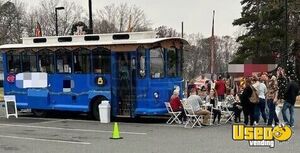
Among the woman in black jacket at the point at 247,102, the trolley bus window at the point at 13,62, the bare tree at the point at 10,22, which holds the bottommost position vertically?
the woman in black jacket at the point at 247,102

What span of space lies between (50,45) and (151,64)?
451cm

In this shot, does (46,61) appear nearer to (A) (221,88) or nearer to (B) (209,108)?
(B) (209,108)

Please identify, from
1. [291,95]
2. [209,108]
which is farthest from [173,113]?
[291,95]

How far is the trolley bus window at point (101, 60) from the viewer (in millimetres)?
19422

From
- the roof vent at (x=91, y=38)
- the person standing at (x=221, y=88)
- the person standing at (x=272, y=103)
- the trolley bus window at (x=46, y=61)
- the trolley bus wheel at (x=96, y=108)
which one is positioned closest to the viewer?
the person standing at (x=272, y=103)

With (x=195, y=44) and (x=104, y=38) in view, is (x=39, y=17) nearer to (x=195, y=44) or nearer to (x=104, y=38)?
(x=195, y=44)

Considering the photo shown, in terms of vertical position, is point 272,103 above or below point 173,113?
above

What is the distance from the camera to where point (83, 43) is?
65.8 ft

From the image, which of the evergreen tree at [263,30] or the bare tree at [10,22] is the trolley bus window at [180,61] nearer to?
the evergreen tree at [263,30]

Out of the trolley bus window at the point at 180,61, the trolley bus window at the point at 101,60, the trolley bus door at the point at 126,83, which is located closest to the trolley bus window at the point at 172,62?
the trolley bus window at the point at 180,61

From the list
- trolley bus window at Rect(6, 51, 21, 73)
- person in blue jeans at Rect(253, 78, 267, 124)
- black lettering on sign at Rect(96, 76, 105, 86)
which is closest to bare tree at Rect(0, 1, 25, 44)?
trolley bus window at Rect(6, 51, 21, 73)

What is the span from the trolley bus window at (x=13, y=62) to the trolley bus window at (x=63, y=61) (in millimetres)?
A: 2028

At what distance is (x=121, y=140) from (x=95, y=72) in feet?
19.1

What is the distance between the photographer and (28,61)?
21.5 metres
